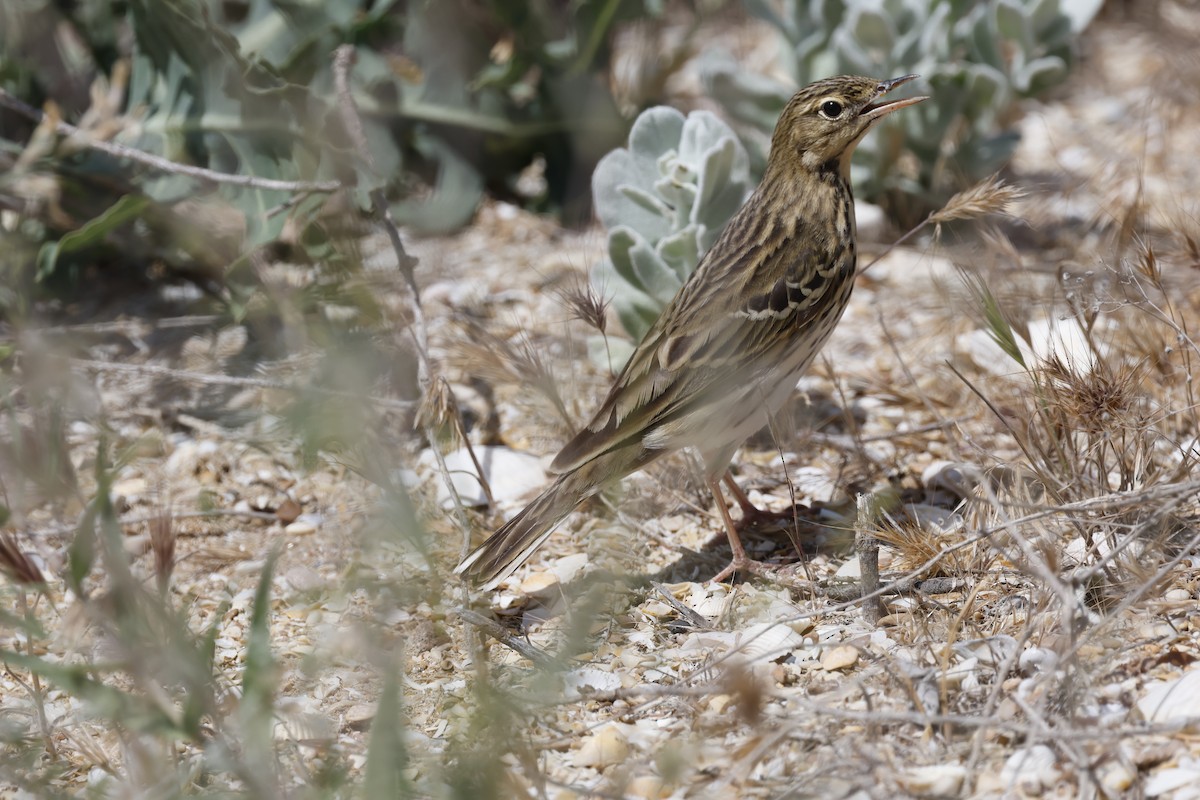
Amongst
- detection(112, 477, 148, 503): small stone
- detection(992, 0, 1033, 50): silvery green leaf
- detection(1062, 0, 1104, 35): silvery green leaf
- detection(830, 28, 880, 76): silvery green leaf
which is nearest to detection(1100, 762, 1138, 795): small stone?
detection(112, 477, 148, 503): small stone

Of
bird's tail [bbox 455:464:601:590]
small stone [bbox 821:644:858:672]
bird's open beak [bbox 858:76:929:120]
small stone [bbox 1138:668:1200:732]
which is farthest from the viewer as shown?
bird's open beak [bbox 858:76:929:120]

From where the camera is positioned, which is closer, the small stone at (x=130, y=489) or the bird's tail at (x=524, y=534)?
the bird's tail at (x=524, y=534)

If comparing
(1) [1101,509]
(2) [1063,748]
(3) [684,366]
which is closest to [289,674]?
(3) [684,366]

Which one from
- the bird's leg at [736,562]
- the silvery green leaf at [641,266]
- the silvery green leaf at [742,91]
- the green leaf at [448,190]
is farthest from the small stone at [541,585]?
the silvery green leaf at [742,91]

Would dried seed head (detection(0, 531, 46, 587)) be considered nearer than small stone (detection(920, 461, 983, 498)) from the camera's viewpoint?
Yes

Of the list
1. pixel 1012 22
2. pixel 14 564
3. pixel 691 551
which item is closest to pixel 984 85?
pixel 1012 22

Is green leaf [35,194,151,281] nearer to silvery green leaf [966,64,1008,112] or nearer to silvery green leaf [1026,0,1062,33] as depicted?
silvery green leaf [966,64,1008,112]

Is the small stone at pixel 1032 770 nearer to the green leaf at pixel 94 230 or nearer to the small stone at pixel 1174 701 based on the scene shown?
the small stone at pixel 1174 701

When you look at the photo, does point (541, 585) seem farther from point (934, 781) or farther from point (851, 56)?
point (851, 56)

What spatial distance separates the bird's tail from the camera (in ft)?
11.7

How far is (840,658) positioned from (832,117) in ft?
6.16

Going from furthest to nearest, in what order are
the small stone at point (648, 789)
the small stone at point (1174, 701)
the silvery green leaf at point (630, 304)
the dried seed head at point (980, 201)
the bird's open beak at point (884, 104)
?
the silvery green leaf at point (630, 304) → the bird's open beak at point (884, 104) → the dried seed head at point (980, 201) → the small stone at point (648, 789) → the small stone at point (1174, 701)

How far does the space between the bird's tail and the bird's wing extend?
8 cm

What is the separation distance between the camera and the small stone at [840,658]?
3.15m
